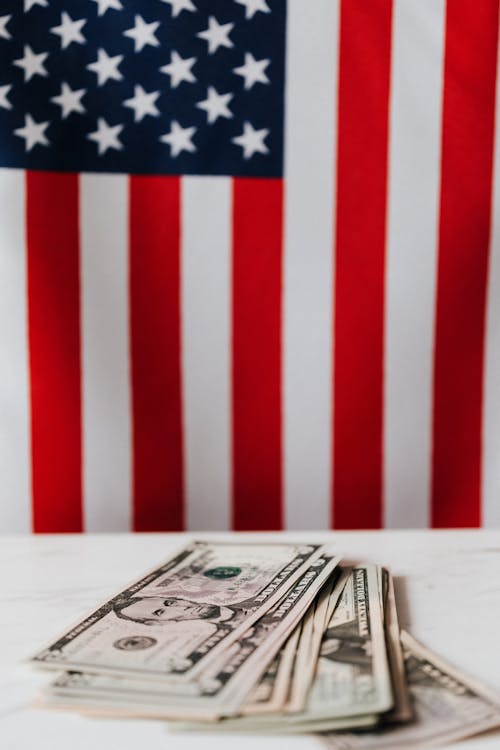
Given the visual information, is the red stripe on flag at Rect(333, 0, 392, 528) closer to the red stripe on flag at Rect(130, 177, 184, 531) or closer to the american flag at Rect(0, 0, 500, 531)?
the american flag at Rect(0, 0, 500, 531)

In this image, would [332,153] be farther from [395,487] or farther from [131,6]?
[395,487]

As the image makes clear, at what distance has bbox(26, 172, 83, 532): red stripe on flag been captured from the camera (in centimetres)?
134

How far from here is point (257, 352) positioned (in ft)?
4.62

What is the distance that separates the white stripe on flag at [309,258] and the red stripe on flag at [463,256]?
203 millimetres

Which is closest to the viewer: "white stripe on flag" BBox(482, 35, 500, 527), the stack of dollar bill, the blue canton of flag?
the stack of dollar bill

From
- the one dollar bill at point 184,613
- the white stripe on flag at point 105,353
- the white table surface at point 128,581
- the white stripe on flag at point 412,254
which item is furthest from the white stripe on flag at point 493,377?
the white stripe on flag at point 105,353

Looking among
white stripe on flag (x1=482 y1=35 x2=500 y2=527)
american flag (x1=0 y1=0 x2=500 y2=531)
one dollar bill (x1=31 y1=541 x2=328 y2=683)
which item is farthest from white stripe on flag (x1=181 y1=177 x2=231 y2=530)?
white stripe on flag (x1=482 y1=35 x2=500 y2=527)

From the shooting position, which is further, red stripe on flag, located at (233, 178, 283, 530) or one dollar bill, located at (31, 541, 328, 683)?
red stripe on flag, located at (233, 178, 283, 530)

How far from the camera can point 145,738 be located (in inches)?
24.8

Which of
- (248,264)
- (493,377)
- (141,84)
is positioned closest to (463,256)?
(493,377)

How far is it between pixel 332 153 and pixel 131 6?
0.42 meters

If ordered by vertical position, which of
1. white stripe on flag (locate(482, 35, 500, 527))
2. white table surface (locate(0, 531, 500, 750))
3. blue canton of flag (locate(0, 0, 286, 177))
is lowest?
white table surface (locate(0, 531, 500, 750))

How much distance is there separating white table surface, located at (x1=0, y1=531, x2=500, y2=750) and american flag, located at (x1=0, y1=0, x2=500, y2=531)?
0.23 meters

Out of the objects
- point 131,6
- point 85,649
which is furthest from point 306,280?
point 85,649
